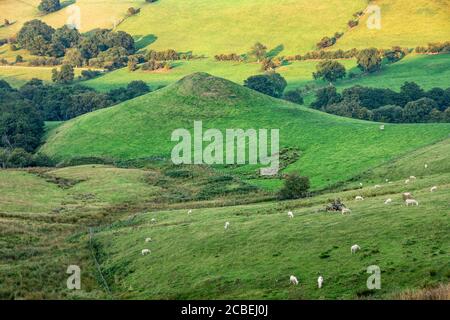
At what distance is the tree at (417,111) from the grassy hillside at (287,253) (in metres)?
83.7

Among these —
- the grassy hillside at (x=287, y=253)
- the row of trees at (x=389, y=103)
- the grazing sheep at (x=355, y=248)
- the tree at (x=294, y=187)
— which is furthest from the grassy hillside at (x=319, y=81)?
the grazing sheep at (x=355, y=248)

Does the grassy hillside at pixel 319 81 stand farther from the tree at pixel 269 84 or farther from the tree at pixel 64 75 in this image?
the tree at pixel 269 84

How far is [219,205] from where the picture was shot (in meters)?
71.0

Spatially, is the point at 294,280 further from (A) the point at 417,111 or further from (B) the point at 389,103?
(B) the point at 389,103

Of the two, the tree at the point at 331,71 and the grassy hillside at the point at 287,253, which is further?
the tree at the point at 331,71

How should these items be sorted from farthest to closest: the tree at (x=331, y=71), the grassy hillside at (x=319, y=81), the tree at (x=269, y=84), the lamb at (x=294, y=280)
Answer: the tree at (x=331, y=71), the grassy hillside at (x=319, y=81), the tree at (x=269, y=84), the lamb at (x=294, y=280)

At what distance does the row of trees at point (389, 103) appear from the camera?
137 meters

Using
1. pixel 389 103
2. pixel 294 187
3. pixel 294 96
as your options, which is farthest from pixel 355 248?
pixel 294 96

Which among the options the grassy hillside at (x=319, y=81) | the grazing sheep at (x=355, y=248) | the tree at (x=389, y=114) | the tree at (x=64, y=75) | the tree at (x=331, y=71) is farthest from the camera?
the tree at (x=64, y=75)

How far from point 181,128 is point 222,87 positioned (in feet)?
64.6

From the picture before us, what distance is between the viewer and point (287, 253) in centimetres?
4219

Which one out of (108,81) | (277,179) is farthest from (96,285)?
(108,81)

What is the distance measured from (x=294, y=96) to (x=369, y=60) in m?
29.4

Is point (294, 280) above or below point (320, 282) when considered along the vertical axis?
below
